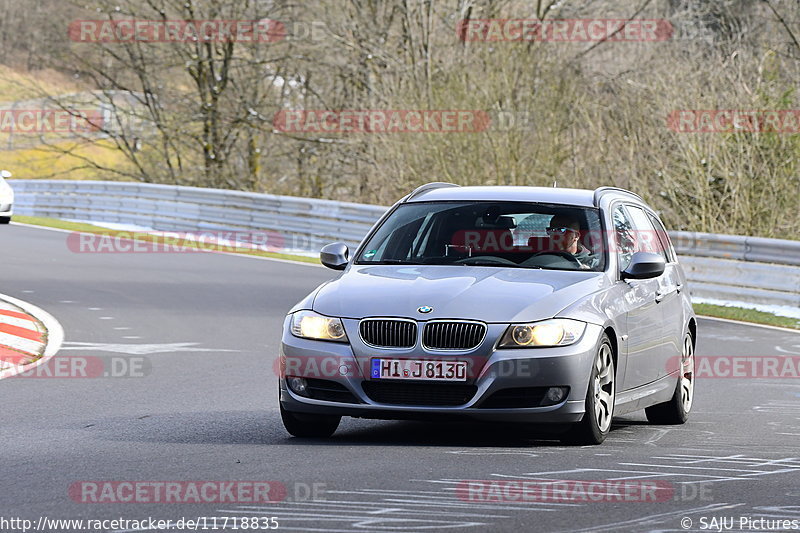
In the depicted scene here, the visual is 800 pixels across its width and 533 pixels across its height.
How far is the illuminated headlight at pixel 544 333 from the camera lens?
7812mm

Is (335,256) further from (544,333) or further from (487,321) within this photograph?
(544,333)

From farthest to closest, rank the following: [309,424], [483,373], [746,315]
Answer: [746,315] → [309,424] → [483,373]

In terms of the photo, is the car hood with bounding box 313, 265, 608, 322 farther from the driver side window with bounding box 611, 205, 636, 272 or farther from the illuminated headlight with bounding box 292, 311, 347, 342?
the driver side window with bounding box 611, 205, 636, 272

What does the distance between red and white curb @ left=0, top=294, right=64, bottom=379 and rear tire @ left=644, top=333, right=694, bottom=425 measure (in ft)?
17.1

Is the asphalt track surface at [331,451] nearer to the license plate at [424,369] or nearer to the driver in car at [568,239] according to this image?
the license plate at [424,369]

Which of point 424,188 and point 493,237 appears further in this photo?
point 424,188

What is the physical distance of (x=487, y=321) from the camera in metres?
7.80

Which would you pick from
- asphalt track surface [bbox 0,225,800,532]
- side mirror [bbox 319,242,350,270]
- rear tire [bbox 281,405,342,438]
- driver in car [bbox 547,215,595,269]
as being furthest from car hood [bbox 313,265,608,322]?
asphalt track surface [bbox 0,225,800,532]

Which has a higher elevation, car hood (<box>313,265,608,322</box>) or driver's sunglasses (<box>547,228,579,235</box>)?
driver's sunglasses (<box>547,228,579,235</box>)

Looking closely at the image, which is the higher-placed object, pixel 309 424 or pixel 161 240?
pixel 309 424

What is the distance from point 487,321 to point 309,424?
133 centimetres

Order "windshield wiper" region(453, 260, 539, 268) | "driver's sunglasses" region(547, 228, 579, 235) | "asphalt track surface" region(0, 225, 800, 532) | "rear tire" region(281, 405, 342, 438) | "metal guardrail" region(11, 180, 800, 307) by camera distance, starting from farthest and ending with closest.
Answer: "metal guardrail" region(11, 180, 800, 307), "driver's sunglasses" region(547, 228, 579, 235), "windshield wiper" region(453, 260, 539, 268), "rear tire" region(281, 405, 342, 438), "asphalt track surface" region(0, 225, 800, 532)

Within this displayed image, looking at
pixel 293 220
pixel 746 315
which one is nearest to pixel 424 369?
pixel 746 315

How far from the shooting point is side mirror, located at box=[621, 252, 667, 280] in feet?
28.9
